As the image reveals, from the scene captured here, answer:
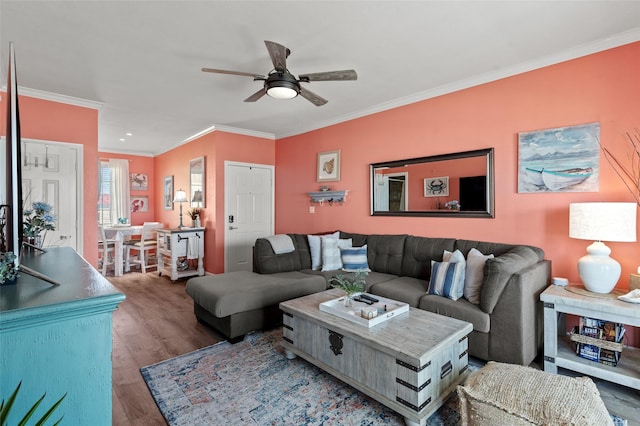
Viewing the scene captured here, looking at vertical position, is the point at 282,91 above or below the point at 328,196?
above

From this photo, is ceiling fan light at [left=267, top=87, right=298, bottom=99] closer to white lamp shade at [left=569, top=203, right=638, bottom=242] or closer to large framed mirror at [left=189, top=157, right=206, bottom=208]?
white lamp shade at [left=569, top=203, right=638, bottom=242]

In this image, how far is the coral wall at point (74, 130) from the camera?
3623mm

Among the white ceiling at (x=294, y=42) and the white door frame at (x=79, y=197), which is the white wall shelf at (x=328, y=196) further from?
the white door frame at (x=79, y=197)

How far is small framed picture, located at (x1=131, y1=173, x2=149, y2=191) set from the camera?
292 inches

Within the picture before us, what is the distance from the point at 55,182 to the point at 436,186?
4.53m

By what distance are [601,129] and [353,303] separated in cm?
251

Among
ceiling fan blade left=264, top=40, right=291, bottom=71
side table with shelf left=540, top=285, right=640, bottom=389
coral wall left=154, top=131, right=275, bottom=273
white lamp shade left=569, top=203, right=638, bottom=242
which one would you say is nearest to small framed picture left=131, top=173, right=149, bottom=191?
coral wall left=154, top=131, right=275, bottom=273

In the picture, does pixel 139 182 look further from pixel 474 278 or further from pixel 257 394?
pixel 474 278

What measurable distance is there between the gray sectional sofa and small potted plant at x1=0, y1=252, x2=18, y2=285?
5.97ft

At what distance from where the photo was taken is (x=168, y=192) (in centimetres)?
698

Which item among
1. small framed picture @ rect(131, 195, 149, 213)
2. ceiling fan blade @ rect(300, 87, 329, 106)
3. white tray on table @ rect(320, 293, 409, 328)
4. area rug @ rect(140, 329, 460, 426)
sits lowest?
area rug @ rect(140, 329, 460, 426)

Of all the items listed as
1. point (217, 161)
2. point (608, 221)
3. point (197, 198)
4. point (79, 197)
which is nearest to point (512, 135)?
point (608, 221)

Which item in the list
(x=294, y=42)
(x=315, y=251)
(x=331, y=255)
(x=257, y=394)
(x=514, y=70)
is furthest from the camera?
(x=315, y=251)

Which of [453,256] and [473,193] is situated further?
[473,193]
